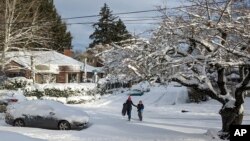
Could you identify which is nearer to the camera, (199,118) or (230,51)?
(230,51)

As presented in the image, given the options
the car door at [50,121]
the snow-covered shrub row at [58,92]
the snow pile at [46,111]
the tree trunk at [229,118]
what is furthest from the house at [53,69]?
the tree trunk at [229,118]

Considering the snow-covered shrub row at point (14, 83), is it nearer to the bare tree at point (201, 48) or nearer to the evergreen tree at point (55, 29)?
the evergreen tree at point (55, 29)

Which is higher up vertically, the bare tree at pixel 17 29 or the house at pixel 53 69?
the bare tree at pixel 17 29

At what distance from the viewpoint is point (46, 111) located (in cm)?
2631

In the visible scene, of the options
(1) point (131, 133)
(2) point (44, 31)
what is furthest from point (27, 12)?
(1) point (131, 133)

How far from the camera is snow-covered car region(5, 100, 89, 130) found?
84.6 feet

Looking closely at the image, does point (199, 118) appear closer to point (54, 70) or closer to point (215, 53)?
point (215, 53)

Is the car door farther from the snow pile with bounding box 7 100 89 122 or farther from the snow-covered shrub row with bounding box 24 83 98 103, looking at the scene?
the snow-covered shrub row with bounding box 24 83 98 103

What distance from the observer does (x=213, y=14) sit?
18.1 m

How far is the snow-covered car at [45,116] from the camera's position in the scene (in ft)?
84.6

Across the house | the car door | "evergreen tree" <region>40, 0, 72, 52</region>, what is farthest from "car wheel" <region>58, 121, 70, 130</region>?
the house

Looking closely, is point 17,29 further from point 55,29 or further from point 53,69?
point 55,29

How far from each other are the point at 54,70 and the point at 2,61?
822 inches

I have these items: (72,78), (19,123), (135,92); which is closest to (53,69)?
(72,78)
